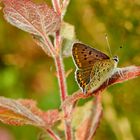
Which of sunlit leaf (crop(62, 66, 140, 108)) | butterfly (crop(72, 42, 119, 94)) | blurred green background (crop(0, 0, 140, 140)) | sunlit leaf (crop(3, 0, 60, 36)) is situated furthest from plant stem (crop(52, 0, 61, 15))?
blurred green background (crop(0, 0, 140, 140))

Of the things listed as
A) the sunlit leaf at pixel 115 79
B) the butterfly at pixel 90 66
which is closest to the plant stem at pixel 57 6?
the butterfly at pixel 90 66

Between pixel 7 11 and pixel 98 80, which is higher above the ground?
pixel 7 11

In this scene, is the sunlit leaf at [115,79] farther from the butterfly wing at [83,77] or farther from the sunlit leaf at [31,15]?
the sunlit leaf at [31,15]

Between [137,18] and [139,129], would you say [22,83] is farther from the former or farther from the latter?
[137,18]

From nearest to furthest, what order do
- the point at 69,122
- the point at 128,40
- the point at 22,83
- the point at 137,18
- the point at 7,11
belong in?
the point at 7,11 → the point at 69,122 → the point at 137,18 → the point at 128,40 → the point at 22,83

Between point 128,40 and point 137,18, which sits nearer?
point 137,18

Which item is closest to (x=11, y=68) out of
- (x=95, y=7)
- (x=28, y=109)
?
(x=95, y=7)

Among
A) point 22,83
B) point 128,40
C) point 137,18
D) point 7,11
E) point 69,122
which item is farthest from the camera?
point 22,83
